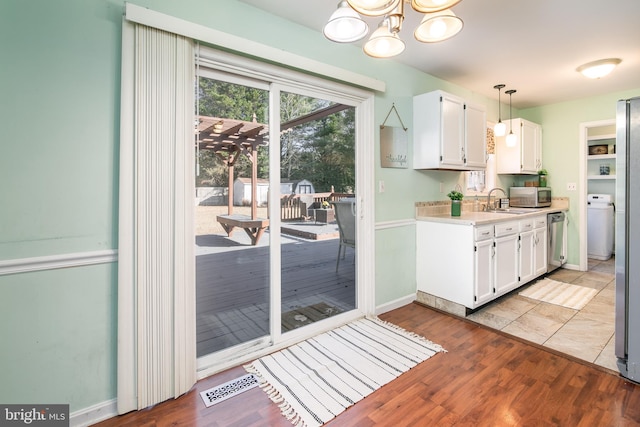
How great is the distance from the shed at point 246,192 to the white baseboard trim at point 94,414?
4.45 feet

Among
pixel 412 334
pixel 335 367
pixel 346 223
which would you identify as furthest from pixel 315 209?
pixel 412 334

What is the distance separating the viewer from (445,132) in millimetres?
3055

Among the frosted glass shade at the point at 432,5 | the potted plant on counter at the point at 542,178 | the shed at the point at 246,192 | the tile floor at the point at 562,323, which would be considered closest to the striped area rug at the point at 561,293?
the tile floor at the point at 562,323

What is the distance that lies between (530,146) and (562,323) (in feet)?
9.04

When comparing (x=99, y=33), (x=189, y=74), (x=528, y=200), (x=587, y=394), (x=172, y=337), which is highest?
(x=99, y=33)

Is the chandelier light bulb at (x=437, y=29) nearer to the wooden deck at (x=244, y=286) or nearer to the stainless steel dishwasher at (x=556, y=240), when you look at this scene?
the wooden deck at (x=244, y=286)

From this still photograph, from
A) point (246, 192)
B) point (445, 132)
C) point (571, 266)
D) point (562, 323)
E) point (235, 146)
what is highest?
point (445, 132)

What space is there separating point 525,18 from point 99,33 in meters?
2.85

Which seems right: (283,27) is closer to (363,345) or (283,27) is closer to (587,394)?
(363,345)

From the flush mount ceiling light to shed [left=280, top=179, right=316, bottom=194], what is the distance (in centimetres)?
316

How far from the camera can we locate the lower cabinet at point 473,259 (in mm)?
2830

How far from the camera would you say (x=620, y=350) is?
196cm

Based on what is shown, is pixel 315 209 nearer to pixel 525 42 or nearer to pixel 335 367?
pixel 335 367

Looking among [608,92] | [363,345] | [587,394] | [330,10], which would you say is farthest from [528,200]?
[330,10]
